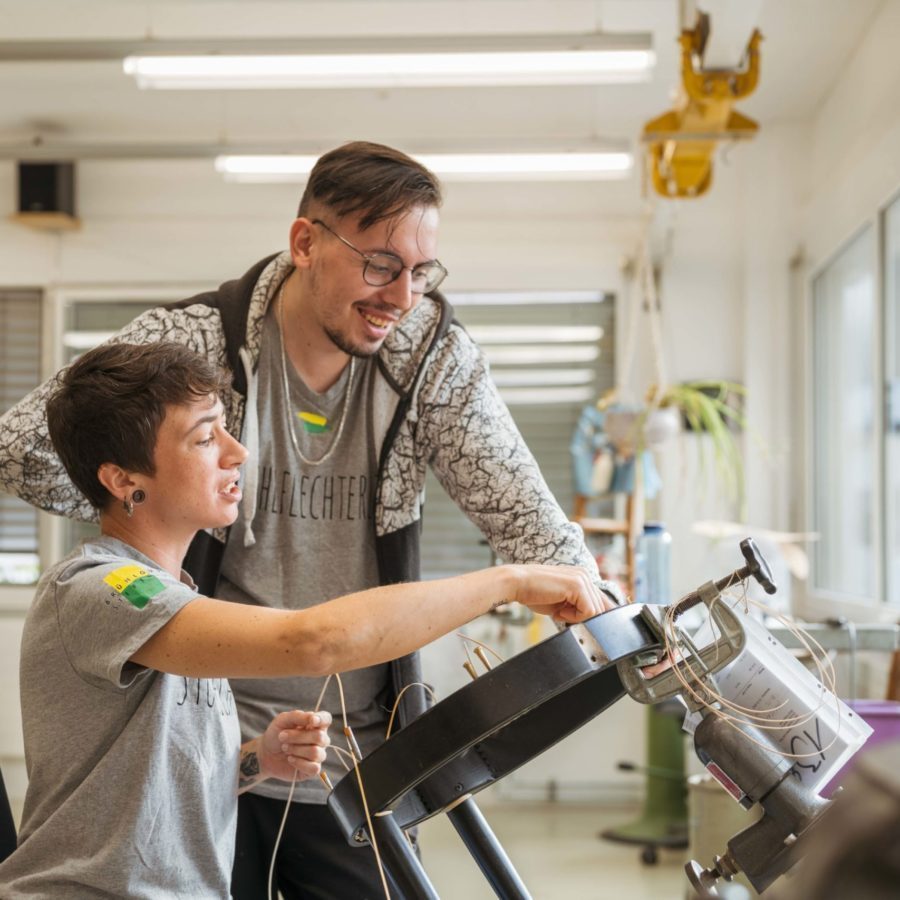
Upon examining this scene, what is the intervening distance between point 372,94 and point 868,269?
2.37 meters

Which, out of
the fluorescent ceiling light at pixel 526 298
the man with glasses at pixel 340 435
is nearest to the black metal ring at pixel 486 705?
the man with glasses at pixel 340 435

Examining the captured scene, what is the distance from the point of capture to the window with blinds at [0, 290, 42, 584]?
615 cm

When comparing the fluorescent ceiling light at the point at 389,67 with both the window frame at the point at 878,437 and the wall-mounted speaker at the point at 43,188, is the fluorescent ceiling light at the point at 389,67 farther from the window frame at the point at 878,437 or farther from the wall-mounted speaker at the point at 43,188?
the wall-mounted speaker at the point at 43,188

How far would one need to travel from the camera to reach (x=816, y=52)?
5.11 meters

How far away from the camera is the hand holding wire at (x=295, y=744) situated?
1.28 meters

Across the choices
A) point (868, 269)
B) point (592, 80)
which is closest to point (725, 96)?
point (592, 80)

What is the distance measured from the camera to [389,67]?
374 centimetres

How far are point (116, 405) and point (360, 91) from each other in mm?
4671

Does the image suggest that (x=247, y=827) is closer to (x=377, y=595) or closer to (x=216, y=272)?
(x=377, y=595)

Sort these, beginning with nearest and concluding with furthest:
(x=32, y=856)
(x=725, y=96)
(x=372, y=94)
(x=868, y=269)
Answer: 1. (x=32, y=856)
2. (x=725, y=96)
3. (x=868, y=269)
4. (x=372, y=94)

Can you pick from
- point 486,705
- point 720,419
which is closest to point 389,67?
point 720,419

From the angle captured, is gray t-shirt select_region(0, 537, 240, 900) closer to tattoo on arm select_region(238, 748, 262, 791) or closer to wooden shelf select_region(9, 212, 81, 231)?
tattoo on arm select_region(238, 748, 262, 791)

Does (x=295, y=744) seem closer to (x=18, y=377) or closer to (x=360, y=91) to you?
(x=360, y=91)

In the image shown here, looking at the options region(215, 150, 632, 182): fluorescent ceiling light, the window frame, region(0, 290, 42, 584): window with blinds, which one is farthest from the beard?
region(0, 290, 42, 584): window with blinds
